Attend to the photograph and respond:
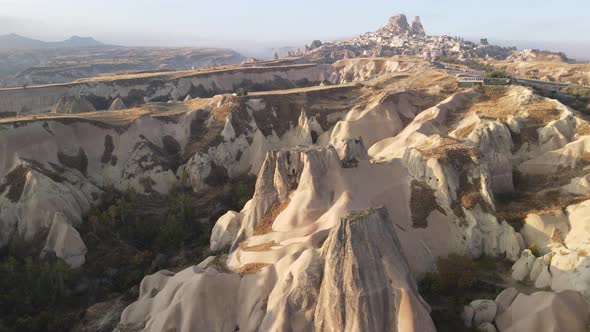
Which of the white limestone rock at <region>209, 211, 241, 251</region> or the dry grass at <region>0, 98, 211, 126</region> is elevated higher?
the dry grass at <region>0, 98, 211, 126</region>

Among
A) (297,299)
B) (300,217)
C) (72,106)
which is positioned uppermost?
(72,106)

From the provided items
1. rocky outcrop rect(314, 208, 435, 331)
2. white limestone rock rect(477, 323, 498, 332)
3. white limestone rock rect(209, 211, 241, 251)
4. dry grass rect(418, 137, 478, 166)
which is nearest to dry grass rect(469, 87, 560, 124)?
dry grass rect(418, 137, 478, 166)

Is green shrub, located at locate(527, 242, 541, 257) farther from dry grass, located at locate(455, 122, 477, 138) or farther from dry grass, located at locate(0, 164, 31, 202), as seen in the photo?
dry grass, located at locate(0, 164, 31, 202)

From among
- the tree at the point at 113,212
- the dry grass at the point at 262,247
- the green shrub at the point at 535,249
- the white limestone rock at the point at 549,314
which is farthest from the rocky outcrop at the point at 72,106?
the white limestone rock at the point at 549,314

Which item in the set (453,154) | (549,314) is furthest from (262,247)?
(453,154)

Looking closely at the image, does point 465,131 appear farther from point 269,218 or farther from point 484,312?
point 269,218

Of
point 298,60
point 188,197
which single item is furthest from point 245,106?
point 298,60
